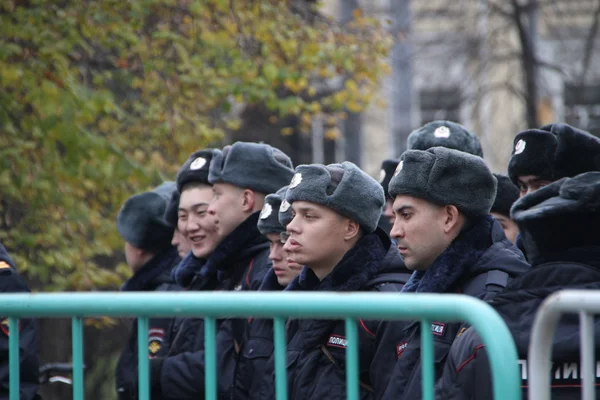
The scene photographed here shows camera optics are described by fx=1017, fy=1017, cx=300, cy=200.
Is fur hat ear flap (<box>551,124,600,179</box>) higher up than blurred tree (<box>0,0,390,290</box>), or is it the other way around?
blurred tree (<box>0,0,390,290</box>)

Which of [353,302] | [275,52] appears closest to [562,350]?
[353,302]

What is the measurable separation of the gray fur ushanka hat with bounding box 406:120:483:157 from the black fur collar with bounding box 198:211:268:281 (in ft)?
3.15

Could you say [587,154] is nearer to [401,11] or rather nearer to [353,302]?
[353,302]

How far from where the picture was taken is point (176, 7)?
29.6 feet

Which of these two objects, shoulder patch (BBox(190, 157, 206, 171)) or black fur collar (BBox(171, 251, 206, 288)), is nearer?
black fur collar (BBox(171, 251, 206, 288))

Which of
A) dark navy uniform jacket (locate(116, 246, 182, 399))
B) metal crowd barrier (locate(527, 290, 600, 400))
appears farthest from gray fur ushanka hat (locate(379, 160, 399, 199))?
metal crowd barrier (locate(527, 290, 600, 400))

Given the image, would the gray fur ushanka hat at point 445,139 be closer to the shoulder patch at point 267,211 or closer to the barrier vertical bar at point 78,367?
the shoulder patch at point 267,211

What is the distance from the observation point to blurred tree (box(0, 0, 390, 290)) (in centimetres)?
777

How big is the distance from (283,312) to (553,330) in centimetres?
74

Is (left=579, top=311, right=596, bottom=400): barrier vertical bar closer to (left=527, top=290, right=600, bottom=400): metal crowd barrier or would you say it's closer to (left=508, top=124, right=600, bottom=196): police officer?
(left=527, top=290, right=600, bottom=400): metal crowd barrier

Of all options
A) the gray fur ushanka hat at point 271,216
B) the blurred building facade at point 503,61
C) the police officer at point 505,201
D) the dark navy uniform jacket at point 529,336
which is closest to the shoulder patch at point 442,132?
the police officer at point 505,201

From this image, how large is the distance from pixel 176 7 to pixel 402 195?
18.2ft

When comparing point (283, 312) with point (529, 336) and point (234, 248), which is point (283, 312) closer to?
point (529, 336)

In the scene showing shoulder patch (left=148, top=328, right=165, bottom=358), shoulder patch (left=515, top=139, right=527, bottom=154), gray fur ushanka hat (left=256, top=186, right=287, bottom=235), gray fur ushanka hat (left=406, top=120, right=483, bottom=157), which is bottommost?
shoulder patch (left=148, top=328, right=165, bottom=358)
